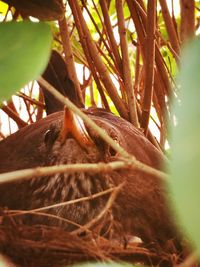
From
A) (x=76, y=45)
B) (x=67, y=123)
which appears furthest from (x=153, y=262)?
(x=76, y=45)

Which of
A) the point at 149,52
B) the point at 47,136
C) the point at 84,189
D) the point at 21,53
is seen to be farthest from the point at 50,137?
the point at 21,53

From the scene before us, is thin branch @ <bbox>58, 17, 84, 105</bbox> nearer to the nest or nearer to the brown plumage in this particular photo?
the brown plumage

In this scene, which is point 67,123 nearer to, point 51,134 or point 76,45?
point 51,134

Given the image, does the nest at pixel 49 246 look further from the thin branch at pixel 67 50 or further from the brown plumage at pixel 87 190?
the thin branch at pixel 67 50

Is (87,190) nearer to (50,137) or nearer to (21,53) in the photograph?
(50,137)

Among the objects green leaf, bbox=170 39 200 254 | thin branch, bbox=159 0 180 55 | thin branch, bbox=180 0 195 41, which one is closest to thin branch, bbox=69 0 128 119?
thin branch, bbox=159 0 180 55
